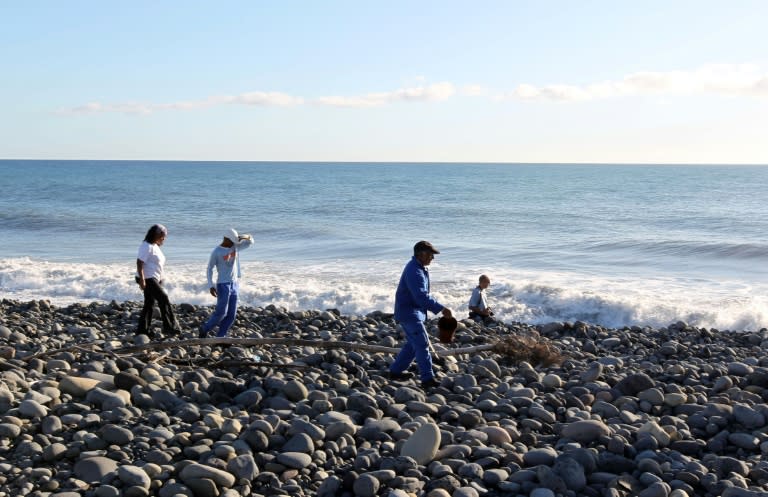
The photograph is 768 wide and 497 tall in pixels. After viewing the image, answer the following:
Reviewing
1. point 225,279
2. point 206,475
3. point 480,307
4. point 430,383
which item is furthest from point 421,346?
point 480,307

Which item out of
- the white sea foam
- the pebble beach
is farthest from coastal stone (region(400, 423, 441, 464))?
the white sea foam

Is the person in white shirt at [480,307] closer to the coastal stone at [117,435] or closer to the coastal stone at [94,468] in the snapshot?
the coastal stone at [117,435]

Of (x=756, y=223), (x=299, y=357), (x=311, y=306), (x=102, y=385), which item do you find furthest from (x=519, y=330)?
(x=756, y=223)

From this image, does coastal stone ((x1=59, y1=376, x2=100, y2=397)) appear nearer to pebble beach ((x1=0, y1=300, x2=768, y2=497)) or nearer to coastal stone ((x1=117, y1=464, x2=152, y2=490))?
pebble beach ((x1=0, y1=300, x2=768, y2=497))

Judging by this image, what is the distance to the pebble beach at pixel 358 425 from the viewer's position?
17.6 feet

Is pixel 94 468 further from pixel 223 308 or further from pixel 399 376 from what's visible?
pixel 223 308

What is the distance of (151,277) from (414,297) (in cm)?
461

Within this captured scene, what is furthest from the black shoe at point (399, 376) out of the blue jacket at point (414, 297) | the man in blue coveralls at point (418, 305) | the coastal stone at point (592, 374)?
the coastal stone at point (592, 374)

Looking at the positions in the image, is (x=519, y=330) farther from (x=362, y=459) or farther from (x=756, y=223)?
(x=756, y=223)

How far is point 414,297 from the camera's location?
777 cm

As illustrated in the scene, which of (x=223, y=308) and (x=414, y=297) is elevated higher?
(x=414, y=297)

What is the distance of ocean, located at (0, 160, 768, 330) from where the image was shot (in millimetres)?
18344

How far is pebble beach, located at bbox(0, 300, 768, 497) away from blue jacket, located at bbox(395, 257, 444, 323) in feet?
2.32

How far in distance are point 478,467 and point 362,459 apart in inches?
32.3
